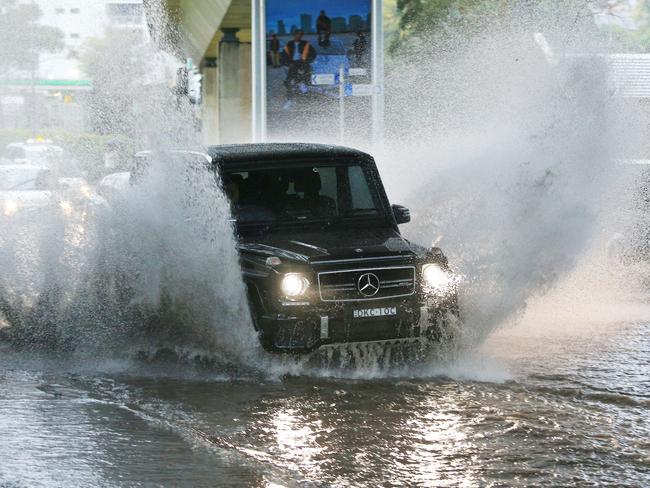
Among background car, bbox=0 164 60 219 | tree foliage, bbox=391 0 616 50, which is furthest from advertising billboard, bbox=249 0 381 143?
background car, bbox=0 164 60 219

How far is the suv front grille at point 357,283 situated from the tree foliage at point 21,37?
10.6 metres

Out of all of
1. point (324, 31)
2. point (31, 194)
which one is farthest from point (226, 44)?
point (31, 194)

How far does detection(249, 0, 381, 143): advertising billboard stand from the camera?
77.1 ft

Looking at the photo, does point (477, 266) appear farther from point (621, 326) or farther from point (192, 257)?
point (192, 257)

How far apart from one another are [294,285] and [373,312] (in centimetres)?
58

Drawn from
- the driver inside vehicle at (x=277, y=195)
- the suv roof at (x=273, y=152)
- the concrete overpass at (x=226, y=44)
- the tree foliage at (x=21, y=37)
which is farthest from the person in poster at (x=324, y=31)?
the driver inside vehicle at (x=277, y=195)

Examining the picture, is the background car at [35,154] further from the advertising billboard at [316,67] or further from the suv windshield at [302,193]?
the advertising billboard at [316,67]

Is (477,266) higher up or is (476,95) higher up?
(476,95)

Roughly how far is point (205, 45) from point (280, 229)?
3654cm

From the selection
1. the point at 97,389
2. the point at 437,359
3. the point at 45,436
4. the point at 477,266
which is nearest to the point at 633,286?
the point at 477,266

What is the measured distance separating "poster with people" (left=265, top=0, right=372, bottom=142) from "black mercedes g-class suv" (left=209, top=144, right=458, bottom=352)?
13.7 m

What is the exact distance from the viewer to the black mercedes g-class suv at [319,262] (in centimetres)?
830

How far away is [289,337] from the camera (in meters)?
8.27

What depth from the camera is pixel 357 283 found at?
8.39m
